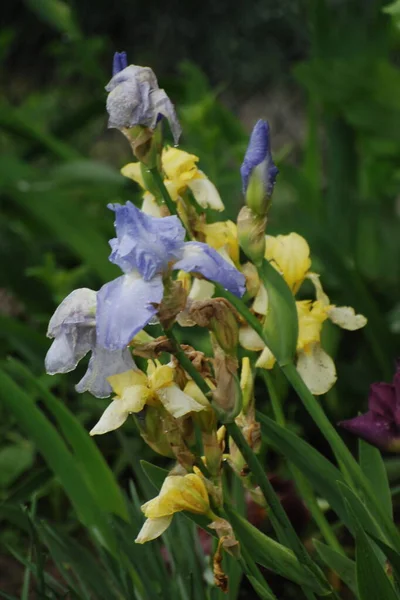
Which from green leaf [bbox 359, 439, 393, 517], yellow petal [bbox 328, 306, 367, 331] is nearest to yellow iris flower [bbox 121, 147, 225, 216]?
yellow petal [bbox 328, 306, 367, 331]

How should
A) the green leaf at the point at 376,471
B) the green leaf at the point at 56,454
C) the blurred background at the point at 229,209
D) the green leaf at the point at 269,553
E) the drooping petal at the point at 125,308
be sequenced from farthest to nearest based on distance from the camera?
the blurred background at the point at 229,209 < the green leaf at the point at 56,454 < the green leaf at the point at 376,471 < the green leaf at the point at 269,553 < the drooping petal at the point at 125,308

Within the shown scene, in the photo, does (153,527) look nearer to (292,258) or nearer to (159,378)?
(159,378)

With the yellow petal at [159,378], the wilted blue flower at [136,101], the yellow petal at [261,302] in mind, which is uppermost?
the wilted blue flower at [136,101]

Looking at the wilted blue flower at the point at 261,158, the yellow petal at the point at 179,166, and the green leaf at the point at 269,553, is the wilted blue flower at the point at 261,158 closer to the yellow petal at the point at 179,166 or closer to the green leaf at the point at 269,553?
the yellow petal at the point at 179,166

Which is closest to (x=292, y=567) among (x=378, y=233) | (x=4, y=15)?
(x=378, y=233)

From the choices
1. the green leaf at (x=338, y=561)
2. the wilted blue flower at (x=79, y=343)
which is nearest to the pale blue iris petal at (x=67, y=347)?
the wilted blue flower at (x=79, y=343)

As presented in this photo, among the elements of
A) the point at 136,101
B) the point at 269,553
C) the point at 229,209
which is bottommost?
the point at 229,209

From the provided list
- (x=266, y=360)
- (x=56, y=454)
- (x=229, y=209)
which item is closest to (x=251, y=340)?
(x=266, y=360)

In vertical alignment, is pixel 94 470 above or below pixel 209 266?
below
